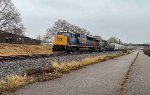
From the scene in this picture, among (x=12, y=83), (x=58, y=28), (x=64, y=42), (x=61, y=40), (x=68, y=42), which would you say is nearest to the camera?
(x=12, y=83)

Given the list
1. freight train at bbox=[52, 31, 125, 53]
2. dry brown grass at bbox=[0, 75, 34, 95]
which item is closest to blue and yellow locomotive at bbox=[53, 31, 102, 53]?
freight train at bbox=[52, 31, 125, 53]

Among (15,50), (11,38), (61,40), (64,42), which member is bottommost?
(15,50)

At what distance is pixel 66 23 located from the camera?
138000 millimetres

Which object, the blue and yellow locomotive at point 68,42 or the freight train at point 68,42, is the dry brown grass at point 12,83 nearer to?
the freight train at point 68,42

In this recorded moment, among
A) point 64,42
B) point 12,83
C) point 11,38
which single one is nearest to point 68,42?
point 64,42

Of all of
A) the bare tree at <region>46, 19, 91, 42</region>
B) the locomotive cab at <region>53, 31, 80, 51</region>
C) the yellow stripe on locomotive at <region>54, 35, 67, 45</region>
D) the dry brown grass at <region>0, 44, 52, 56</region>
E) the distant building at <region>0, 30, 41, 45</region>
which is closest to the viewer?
the locomotive cab at <region>53, 31, 80, 51</region>

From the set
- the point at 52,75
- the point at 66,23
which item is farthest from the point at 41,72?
the point at 66,23

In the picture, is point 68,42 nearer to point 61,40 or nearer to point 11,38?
point 61,40

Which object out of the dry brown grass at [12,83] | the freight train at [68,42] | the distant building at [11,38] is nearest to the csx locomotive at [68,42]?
the freight train at [68,42]

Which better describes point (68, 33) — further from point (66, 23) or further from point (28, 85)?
point (66, 23)

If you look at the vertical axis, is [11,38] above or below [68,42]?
above

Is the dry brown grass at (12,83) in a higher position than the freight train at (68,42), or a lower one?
lower

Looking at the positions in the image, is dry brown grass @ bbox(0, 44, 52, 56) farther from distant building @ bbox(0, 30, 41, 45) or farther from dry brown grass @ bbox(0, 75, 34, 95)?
dry brown grass @ bbox(0, 75, 34, 95)

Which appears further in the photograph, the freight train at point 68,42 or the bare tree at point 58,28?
the bare tree at point 58,28
